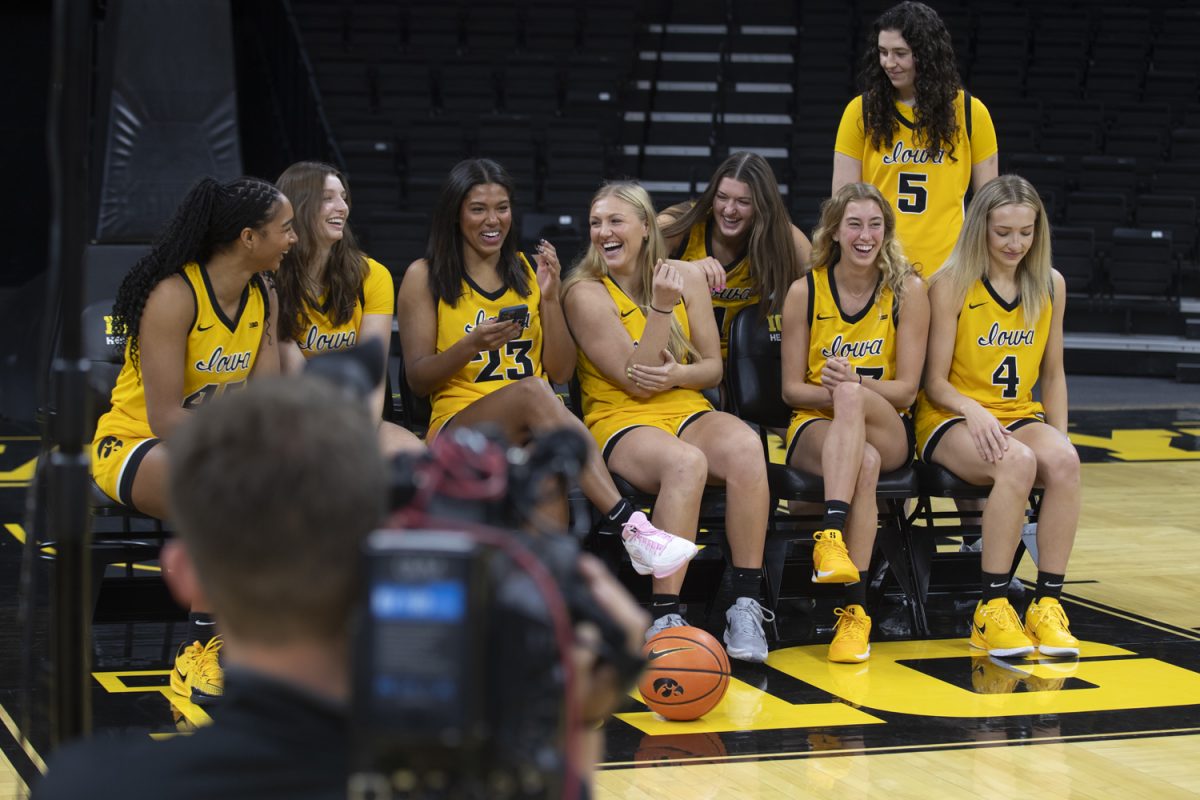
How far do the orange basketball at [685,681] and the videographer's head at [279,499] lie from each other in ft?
8.87

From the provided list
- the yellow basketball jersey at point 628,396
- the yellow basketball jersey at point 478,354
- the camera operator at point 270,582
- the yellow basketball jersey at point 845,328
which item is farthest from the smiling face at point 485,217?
the camera operator at point 270,582

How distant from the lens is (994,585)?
4.61 meters

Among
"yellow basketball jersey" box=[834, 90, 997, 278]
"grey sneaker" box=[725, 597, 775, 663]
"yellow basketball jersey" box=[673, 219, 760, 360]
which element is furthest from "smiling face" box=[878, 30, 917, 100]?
"grey sneaker" box=[725, 597, 775, 663]

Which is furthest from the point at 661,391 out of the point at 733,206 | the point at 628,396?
the point at 733,206

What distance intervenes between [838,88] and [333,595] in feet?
45.4

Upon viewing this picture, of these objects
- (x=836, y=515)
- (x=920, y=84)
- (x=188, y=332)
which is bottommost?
(x=836, y=515)

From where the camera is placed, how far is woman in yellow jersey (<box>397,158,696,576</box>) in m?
4.64

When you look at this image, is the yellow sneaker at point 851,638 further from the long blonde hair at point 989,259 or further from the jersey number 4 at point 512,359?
the jersey number 4 at point 512,359

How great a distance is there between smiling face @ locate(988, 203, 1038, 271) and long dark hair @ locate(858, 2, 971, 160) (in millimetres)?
557

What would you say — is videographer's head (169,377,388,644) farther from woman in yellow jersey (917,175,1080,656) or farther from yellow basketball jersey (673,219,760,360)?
yellow basketball jersey (673,219,760,360)

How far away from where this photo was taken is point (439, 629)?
1066 millimetres

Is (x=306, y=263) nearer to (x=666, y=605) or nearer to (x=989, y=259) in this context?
(x=666, y=605)

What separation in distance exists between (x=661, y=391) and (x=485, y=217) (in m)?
0.77

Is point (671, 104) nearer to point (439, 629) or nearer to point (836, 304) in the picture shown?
point (836, 304)
